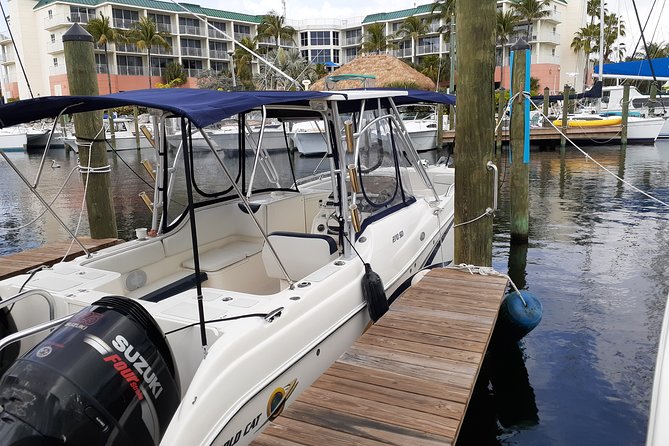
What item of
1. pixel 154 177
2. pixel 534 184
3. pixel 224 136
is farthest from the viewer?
pixel 534 184

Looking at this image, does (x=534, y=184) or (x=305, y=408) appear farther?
(x=534, y=184)

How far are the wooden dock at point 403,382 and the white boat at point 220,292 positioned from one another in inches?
11.0

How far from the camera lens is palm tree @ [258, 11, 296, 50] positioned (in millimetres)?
53656

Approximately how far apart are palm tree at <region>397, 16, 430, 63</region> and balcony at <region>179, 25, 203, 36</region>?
1990 cm

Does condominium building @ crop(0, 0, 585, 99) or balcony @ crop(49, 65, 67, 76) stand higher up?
condominium building @ crop(0, 0, 585, 99)

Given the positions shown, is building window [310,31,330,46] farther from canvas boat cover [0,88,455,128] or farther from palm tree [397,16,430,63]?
canvas boat cover [0,88,455,128]

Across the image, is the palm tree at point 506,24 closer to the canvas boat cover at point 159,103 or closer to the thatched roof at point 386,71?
the thatched roof at point 386,71

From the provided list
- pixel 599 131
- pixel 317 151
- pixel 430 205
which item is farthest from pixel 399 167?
pixel 599 131

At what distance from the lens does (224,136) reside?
5.48 metres

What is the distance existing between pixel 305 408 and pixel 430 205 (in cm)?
350

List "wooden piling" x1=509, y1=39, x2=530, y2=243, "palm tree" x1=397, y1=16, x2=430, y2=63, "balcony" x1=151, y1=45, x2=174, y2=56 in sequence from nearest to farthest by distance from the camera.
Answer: "wooden piling" x1=509, y1=39, x2=530, y2=243, "balcony" x1=151, y1=45, x2=174, y2=56, "palm tree" x1=397, y1=16, x2=430, y2=63

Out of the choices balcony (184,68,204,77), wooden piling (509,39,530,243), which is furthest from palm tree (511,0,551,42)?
wooden piling (509,39,530,243)

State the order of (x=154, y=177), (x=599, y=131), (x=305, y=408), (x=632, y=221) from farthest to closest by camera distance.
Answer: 1. (x=599, y=131)
2. (x=632, y=221)
3. (x=154, y=177)
4. (x=305, y=408)

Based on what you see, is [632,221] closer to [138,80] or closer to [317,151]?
[317,151]
